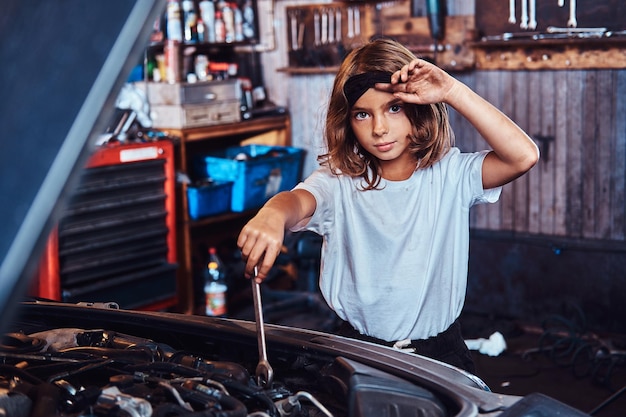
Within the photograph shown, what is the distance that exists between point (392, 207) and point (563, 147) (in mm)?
2568

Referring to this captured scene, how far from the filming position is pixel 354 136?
212 centimetres

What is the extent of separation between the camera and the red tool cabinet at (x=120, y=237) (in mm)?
3958

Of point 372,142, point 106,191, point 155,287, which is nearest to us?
point 372,142

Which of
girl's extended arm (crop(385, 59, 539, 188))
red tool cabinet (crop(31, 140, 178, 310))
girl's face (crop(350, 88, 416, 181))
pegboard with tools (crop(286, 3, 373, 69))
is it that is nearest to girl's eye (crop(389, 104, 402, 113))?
girl's face (crop(350, 88, 416, 181))

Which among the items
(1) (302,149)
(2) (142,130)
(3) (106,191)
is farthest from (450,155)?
(1) (302,149)

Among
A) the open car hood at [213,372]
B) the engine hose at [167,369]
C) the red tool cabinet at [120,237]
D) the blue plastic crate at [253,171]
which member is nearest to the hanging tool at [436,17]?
the blue plastic crate at [253,171]

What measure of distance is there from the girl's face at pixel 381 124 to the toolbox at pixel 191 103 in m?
2.68

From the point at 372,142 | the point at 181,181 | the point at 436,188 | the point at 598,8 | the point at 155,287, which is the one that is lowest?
the point at 155,287

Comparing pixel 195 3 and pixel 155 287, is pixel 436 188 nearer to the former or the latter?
pixel 155 287

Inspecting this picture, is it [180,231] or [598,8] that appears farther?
[180,231]

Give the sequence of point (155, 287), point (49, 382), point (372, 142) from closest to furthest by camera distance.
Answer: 1. point (49, 382)
2. point (372, 142)
3. point (155, 287)

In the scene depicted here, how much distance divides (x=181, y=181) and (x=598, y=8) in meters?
2.35

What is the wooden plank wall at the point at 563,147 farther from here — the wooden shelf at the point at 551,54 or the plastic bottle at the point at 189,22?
the plastic bottle at the point at 189,22

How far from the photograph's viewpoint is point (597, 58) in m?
4.17
